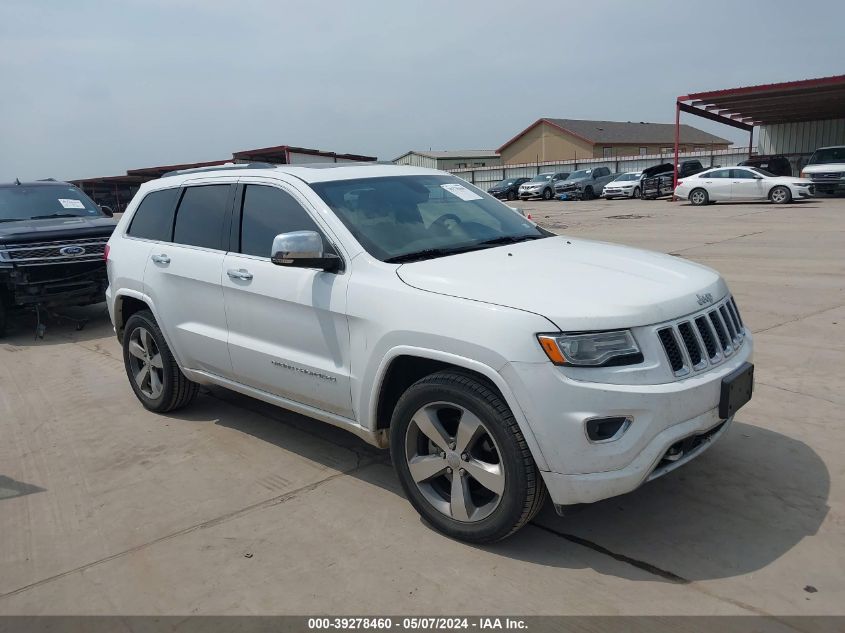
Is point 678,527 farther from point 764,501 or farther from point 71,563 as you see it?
point 71,563

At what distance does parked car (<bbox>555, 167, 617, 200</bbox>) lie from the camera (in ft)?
112

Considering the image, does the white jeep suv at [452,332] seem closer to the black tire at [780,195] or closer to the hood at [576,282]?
the hood at [576,282]

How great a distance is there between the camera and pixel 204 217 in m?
4.71

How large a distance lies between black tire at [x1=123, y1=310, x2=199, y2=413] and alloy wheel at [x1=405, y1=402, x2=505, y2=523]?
8.06ft

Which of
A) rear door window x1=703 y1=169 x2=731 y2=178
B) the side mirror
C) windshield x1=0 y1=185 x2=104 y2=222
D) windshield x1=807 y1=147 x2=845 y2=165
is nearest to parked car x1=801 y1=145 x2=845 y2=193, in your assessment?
windshield x1=807 y1=147 x2=845 y2=165

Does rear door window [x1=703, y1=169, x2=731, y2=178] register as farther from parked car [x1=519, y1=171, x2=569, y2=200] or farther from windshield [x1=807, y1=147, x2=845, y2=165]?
parked car [x1=519, y1=171, x2=569, y2=200]

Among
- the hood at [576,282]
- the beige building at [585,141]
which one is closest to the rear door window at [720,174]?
the hood at [576,282]

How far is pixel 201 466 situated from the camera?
14.4 feet

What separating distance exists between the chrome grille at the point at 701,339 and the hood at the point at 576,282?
2.4 inches

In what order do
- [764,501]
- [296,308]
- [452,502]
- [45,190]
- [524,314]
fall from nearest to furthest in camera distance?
1. [524,314]
2. [452,502]
3. [764,501]
4. [296,308]
5. [45,190]

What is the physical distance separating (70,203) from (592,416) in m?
9.29

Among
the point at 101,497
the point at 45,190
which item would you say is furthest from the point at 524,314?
the point at 45,190

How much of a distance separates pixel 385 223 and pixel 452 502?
5.19 ft

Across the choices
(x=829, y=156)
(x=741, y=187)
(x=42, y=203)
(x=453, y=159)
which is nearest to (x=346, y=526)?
(x=42, y=203)
